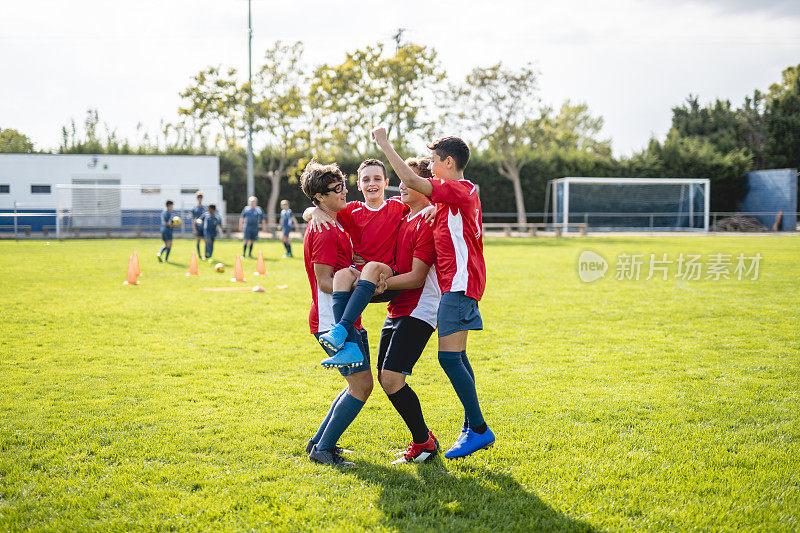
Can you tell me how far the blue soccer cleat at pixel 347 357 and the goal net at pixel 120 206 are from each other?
102 feet

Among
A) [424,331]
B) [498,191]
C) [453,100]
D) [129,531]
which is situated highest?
[453,100]

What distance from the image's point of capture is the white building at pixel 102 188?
1331 inches

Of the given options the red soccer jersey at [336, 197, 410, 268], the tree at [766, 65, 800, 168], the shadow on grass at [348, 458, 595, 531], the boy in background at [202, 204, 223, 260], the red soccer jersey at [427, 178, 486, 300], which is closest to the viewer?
the shadow on grass at [348, 458, 595, 531]

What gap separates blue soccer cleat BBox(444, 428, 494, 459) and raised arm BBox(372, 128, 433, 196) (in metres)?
1.53

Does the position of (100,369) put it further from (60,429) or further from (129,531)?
(129,531)

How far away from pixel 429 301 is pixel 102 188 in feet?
112

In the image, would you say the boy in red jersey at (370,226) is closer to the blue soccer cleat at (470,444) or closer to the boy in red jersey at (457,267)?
the boy in red jersey at (457,267)

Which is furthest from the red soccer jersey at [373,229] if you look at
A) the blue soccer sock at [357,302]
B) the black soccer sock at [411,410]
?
the black soccer sock at [411,410]

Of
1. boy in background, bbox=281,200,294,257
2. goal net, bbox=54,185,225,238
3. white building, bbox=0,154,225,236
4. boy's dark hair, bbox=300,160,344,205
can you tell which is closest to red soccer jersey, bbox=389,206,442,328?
boy's dark hair, bbox=300,160,344,205

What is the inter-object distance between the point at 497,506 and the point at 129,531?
1867mm

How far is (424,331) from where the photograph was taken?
391 centimetres

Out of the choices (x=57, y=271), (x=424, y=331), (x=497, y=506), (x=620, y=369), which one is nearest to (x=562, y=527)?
(x=497, y=506)

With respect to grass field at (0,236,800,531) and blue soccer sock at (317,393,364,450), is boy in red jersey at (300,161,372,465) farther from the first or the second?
grass field at (0,236,800,531)

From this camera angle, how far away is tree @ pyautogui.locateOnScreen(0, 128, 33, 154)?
35344 millimetres
